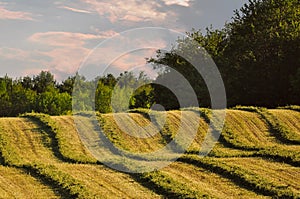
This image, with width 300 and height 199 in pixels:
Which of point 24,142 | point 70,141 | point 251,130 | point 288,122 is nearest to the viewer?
point 24,142

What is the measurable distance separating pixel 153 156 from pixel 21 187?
7.05 meters

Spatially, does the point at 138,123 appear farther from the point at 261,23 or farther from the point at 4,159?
the point at 261,23

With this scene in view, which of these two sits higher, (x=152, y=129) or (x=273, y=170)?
(x=152, y=129)

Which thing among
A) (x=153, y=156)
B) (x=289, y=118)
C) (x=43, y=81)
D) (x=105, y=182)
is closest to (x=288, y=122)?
(x=289, y=118)

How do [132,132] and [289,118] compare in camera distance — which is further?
[289,118]

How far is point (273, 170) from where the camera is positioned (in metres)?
18.5

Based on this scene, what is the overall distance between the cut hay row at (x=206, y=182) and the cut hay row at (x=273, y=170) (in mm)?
1363

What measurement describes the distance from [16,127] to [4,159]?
4209 millimetres

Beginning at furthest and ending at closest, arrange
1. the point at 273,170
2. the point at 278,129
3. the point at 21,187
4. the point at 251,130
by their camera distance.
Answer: the point at 278,129 → the point at 251,130 → the point at 273,170 → the point at 21,187

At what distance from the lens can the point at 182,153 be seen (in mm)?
22312

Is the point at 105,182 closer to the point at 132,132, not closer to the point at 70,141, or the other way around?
the point at 70,141

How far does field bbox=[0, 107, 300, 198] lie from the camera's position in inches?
612

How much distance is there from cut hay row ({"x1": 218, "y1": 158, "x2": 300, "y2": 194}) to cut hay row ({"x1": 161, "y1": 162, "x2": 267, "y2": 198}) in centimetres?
136

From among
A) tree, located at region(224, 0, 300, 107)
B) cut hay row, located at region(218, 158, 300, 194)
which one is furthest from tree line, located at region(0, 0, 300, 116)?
cut hay row, located at region(218, 158, 300, 194)
